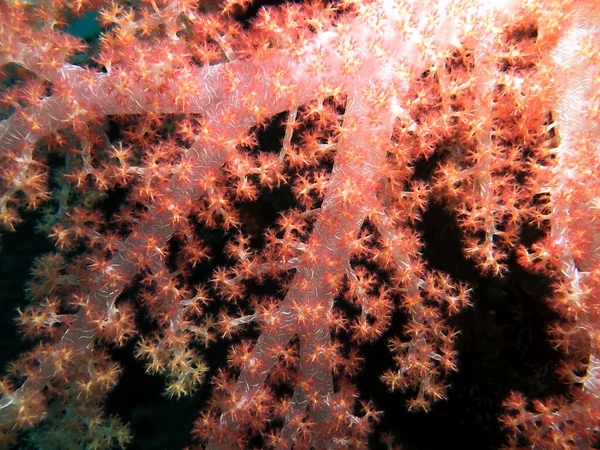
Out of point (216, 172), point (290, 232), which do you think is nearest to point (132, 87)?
point (216, 172)

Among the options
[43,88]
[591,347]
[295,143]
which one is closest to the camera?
[591,347]

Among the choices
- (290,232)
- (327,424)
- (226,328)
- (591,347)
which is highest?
(290,232)

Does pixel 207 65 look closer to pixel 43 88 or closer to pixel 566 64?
pixel 43 88

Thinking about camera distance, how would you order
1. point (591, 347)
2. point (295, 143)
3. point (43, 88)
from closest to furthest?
point (591, 347) < point (43, 88) < point (295, 143)

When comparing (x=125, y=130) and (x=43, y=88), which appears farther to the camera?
(x=125, y=130)

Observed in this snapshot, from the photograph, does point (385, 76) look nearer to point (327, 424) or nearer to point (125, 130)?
point (125, 130)

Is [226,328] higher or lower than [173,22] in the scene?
lower
